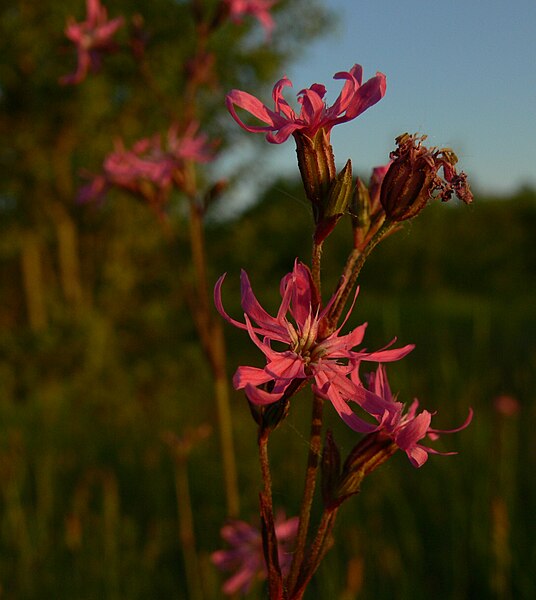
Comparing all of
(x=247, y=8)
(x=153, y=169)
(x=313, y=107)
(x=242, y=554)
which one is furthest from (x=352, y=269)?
(x=247, y=8)

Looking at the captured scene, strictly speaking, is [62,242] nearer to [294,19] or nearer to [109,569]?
[294,19]

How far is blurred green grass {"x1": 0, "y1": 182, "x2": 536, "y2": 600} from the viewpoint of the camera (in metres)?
1.92

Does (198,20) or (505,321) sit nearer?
(198,20)

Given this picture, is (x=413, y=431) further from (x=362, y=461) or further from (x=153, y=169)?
(x=153, y=169)

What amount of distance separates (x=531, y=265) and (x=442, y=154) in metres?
9.60

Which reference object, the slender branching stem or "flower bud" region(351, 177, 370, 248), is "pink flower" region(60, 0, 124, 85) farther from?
"flower bud" region(351, 177, 370, 248)

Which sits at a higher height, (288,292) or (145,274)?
(145,274)

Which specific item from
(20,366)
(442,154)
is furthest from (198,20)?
(20,366)

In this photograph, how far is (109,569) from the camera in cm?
189

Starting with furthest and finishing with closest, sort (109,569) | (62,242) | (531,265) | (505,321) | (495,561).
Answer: (531,265) < (505,321) < (62,242) < (109,569) < (495,561)

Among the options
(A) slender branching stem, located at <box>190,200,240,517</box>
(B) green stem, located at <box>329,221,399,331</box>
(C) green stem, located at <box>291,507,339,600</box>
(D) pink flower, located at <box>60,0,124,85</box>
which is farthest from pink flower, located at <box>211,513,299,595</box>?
(D) pink flower, located at <box>60,0,124,85</box>

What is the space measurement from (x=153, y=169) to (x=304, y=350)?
1231 mm

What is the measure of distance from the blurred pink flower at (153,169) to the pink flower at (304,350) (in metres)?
1.12

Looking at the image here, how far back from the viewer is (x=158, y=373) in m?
5.81
